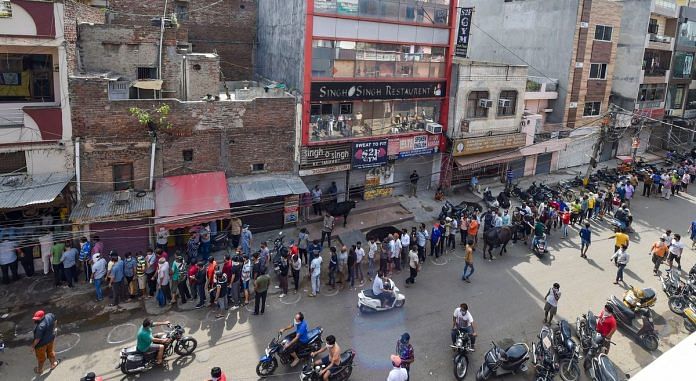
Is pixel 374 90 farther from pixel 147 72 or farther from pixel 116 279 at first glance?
pixel 116 279

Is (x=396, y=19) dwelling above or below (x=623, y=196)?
above

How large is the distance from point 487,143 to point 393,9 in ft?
29.8

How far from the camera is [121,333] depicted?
1339 cm

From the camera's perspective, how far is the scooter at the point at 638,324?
13.6 metres

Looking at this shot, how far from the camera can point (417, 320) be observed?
1455 cm

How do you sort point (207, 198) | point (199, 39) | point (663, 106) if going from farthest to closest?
point (663, 106)
point (199, 39)
point (207, 198)

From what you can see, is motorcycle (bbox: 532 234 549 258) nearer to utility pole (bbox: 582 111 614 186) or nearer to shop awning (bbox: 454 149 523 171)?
shop awning (bbox: 454 149 523 171)

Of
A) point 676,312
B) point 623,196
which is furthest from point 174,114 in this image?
point 623,196

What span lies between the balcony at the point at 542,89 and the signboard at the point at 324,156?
14.3m

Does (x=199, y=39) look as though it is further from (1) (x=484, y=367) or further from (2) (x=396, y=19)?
(1) (x=484, y=367)

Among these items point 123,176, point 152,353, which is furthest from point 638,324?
point 123,176

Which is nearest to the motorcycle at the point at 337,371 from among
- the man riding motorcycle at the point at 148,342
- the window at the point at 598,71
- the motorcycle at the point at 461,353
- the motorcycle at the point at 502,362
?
the motorcycle at the point at 461,353

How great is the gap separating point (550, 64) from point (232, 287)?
88.4 ft

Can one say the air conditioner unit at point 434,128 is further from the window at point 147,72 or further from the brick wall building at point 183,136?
the window at point 147,72
